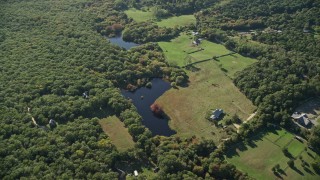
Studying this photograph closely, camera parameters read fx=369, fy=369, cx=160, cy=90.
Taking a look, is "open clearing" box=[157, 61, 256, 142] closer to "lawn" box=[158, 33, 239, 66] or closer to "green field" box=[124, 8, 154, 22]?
"lawn" box=[158, 33, 239, 66]

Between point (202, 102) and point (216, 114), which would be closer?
point (216, 114)

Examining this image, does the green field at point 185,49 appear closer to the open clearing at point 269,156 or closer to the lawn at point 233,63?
the lawn at point 233,63

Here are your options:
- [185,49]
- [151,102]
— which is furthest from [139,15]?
[151,102]

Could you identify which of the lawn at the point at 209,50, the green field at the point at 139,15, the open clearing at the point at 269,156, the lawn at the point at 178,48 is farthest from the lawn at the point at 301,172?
the green field at the point at 139,15

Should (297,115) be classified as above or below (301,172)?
above

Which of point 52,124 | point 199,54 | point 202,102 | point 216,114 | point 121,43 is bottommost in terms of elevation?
Answer: point 121,43

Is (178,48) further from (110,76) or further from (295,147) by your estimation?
(295,147)

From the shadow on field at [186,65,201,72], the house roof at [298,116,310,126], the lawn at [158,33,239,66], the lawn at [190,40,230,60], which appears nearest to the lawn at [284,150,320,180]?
the house roof at [298,116,310,126]

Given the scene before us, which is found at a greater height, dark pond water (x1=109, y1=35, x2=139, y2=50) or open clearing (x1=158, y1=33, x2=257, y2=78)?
open clearing (x1=158, y1=33, x2=257, y2=78)
